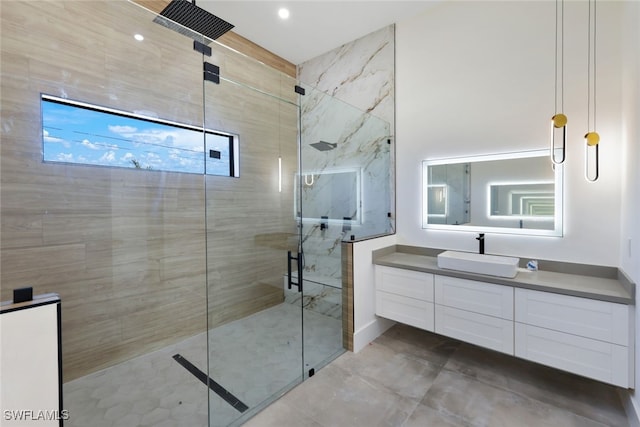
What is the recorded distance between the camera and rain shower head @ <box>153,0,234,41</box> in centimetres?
179

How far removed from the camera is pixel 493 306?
2.21 metres

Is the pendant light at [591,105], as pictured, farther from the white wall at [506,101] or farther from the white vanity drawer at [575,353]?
the white vanity drawer at [575,353]

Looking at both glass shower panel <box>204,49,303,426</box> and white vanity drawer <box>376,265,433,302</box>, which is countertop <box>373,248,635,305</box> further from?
glass shower panel <box>204,49,303,426</box>

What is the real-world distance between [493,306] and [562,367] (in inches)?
20.6

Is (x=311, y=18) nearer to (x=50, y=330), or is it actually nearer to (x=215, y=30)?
(x=215, y=30)

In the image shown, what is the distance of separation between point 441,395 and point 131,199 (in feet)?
9.94

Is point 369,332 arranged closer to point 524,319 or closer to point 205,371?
point 524,319

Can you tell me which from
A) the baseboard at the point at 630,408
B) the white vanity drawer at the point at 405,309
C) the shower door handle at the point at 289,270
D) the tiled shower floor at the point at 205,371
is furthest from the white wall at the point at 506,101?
the tiled shower floor at the point at 205,371

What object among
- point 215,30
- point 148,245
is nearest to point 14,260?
point 148,245

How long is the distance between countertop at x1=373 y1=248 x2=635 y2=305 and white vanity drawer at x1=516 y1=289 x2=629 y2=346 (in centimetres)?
4

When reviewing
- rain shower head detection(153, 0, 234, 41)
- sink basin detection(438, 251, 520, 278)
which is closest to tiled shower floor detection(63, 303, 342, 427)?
sink basin detection(438, 251, 520, 278)

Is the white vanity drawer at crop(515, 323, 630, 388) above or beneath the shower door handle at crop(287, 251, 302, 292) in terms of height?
beneath

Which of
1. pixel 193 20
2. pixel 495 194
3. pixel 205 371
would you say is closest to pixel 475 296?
pixel 495 194

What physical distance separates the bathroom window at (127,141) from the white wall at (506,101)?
2000mm
